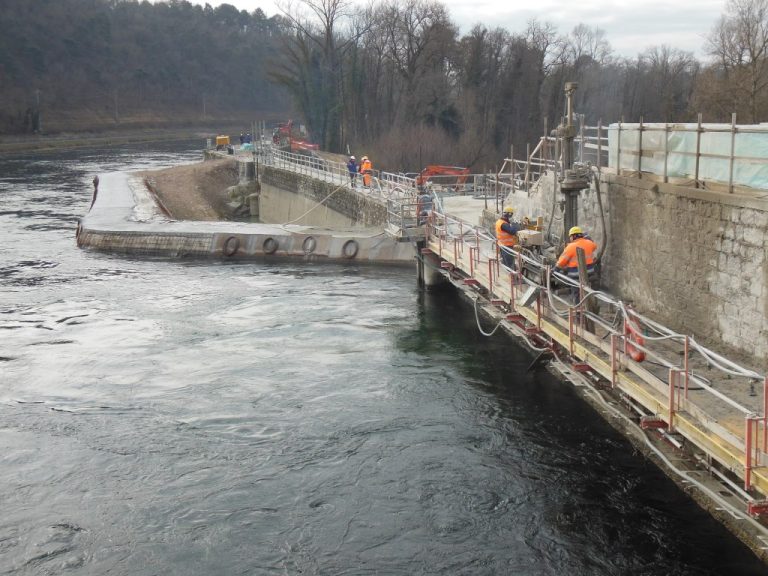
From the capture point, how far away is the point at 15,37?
439 feet

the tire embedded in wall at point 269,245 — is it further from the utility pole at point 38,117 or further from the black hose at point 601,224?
the utility pole at point 38,117

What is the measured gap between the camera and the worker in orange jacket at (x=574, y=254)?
588 inches

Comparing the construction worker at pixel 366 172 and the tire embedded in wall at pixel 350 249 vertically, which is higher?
the construction worker at pixel 366 172

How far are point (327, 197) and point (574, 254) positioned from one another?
27733 millimetres

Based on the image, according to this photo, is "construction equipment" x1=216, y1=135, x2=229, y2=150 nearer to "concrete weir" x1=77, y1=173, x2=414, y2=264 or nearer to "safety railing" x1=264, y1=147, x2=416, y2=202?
"safety railing" x1=264, y1=147, x2=416, y2=202

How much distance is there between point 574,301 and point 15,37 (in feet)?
452

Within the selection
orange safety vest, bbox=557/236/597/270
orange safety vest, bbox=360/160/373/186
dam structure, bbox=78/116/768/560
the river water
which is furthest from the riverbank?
orange safety vest, bbox=557/236/597/270

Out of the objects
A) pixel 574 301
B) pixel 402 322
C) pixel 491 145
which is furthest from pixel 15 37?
pixel 574 301

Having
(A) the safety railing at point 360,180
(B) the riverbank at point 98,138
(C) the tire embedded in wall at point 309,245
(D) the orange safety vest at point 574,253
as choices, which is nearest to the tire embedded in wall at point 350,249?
(C) the tire embedded in wall at point 309,245

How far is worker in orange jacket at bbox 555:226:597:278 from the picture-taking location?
1493 centimetres

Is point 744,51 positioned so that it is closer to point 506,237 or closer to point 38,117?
point 506,237

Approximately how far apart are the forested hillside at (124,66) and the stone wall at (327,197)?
66511mm

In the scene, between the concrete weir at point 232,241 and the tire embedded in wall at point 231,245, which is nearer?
the concrete weir at point 232,241

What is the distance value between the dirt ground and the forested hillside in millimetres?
54955
